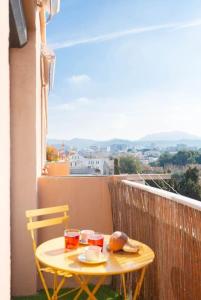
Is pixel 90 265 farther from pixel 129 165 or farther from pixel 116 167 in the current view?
pixel 129 165

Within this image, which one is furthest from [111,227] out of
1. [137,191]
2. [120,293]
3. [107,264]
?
[107,264]

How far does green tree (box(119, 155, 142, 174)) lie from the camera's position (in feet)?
16.2

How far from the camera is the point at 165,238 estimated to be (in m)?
3.07

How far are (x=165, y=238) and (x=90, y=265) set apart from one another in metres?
0.82

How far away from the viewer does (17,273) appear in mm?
4410

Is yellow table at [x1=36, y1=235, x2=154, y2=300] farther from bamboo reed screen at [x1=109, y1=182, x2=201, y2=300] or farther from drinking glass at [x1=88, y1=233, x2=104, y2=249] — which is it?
bamboo reed screen at [x1=109, y1=182, x2=201, y2=300]

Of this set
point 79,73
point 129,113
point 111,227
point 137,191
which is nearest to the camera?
point 137,191

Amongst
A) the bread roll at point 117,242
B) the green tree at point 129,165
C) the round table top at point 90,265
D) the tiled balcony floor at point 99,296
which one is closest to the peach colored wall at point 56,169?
the green tree at point 129,165

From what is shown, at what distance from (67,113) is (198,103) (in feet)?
46.0

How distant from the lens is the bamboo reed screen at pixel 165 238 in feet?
8.38
